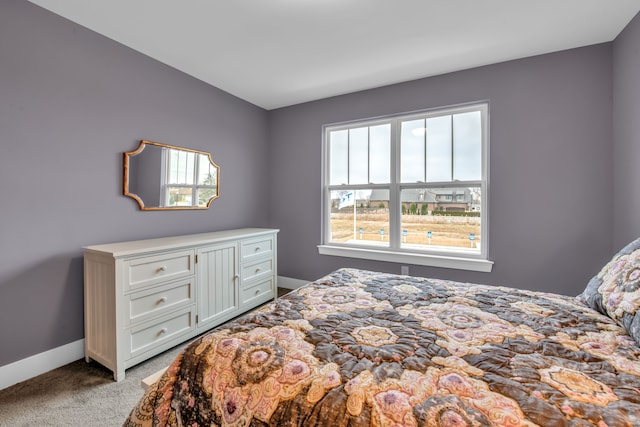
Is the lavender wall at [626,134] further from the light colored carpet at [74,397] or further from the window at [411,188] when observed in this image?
the light colored carpet at [74,397]

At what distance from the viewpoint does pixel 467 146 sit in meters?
2.83

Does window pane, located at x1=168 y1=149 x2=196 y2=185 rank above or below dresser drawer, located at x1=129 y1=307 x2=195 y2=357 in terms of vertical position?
above

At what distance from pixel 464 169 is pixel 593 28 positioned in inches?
52.7

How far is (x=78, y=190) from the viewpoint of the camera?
81.6 inches

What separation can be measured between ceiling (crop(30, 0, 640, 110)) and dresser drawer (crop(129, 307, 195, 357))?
2207 millimetres

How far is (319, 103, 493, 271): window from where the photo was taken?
2814 mm

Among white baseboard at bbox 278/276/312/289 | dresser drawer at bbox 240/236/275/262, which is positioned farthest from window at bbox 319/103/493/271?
dresser drawer at bbox 240/236/275/262

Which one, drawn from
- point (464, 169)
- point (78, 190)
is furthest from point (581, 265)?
point (78, 190)

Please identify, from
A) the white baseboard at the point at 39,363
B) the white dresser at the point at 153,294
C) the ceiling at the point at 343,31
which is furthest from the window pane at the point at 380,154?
the white baseboard at the point at 39,363

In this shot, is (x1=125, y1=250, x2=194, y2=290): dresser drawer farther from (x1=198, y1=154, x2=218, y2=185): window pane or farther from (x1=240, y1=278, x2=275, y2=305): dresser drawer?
(x1=198, y1=154, x2=218, y2=185): window pane

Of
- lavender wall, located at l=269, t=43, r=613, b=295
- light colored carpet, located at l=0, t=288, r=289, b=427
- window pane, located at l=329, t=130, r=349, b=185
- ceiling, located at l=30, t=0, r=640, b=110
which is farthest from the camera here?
window pane, located at l=329, t=130, r=349, b=185

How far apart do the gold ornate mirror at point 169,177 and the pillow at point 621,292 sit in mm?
3137

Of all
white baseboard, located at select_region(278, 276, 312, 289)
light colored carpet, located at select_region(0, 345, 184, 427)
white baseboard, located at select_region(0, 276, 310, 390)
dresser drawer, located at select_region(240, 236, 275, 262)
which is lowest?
light colored carpet, located at select_region(0, 345, 184, 427)

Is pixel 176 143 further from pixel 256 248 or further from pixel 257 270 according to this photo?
pixel 257 270
